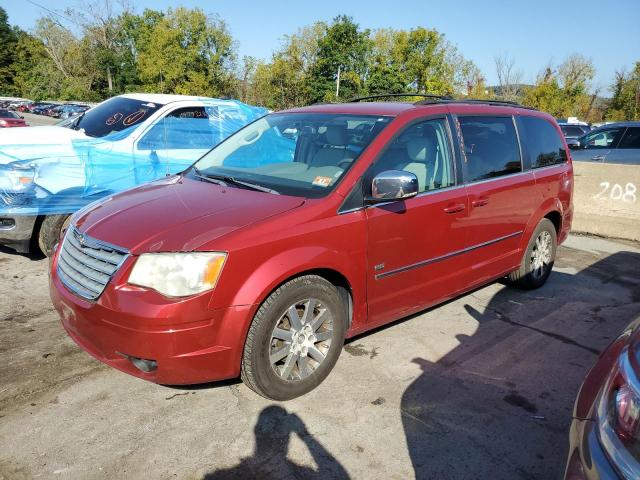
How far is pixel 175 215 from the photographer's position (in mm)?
2957

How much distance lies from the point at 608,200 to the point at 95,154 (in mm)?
7510

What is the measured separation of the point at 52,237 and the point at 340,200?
3.73 m

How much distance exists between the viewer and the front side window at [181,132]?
20.9 feet

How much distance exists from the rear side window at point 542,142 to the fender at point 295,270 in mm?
2627

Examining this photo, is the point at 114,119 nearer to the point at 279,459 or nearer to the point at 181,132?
the point at 181,132

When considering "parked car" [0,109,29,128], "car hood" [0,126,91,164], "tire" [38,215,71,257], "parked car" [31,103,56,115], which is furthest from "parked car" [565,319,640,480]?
"parked car" [31,103,56,115]

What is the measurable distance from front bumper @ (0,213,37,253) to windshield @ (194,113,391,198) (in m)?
2.26

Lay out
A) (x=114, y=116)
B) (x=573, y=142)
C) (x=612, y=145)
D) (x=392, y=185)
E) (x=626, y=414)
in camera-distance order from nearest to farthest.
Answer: (x=626, y=414) → (x=392, y=185) → (x=114, y=116) → (x=573, y=142) → (x=612, y=145)

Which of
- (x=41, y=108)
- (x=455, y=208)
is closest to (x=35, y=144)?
(x=455, y=208)

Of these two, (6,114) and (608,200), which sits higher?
(6,114)

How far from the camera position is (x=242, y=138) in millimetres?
4301

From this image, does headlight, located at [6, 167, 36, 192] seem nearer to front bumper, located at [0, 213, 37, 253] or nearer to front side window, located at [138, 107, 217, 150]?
front bumper, located at [0, 213, 37, 253]

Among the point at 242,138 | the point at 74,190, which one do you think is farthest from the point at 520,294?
the point at 74,190

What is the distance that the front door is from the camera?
3.35 m
